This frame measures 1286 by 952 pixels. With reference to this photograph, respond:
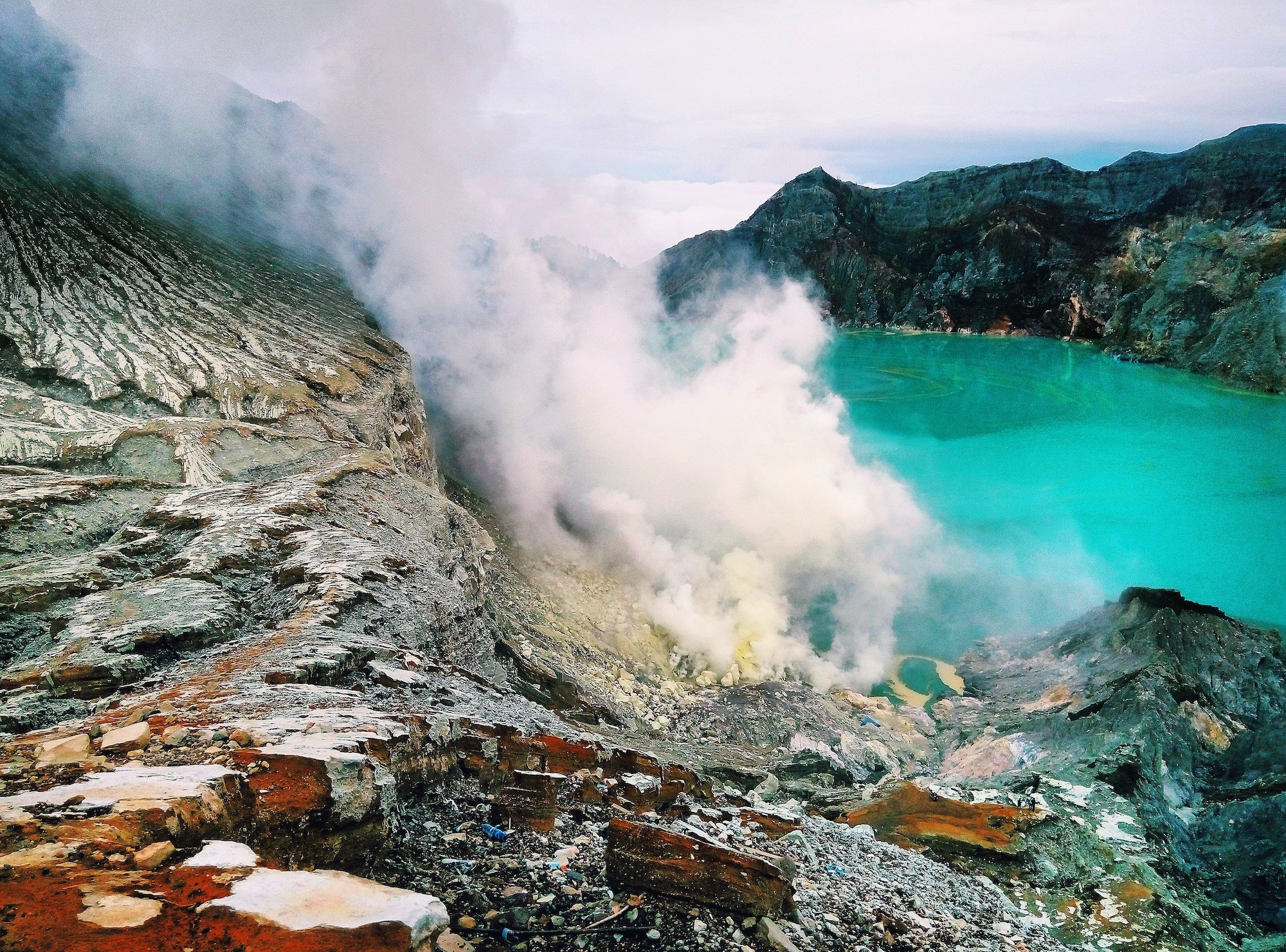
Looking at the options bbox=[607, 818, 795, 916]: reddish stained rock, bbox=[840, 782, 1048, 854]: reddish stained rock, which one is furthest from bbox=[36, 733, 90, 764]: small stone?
bbox=[840, 782, 1048, 854]: reddish stained rock

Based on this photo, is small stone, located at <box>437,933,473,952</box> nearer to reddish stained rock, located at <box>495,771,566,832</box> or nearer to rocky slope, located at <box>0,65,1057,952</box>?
rocky slope, located at <box>0,65,1057,952</box>

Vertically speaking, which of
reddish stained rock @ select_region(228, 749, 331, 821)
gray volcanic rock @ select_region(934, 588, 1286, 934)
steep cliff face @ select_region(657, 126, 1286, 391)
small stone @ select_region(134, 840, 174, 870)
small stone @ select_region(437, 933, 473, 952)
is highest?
steep cliff face @ select_region(657, 126, 1286, 391)

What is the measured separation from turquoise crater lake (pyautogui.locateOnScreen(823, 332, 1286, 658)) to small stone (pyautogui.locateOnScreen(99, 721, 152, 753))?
24.1 m

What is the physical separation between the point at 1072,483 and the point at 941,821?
3617cm

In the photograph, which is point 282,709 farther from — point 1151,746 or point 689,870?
point 1151,746

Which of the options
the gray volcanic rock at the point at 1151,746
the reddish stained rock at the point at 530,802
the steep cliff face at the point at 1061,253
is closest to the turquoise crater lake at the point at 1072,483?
the gray volcanic rock at the point at 1151,746

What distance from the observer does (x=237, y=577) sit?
837cm

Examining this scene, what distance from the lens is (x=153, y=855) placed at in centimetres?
336

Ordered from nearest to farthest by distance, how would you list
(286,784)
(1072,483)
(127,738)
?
(286,784)
(127,738)
(1072,483)

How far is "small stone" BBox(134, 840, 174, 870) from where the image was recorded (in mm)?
3303

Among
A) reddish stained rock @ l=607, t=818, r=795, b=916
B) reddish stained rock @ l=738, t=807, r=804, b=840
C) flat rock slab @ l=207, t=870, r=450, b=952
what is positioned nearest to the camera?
flat rock slab @ l=207, t=870, r=450, b=952

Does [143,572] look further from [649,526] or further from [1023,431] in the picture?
[1023,431]

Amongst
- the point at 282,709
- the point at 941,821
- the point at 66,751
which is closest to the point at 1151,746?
the point at 941,821

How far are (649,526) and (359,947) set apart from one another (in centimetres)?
2528
